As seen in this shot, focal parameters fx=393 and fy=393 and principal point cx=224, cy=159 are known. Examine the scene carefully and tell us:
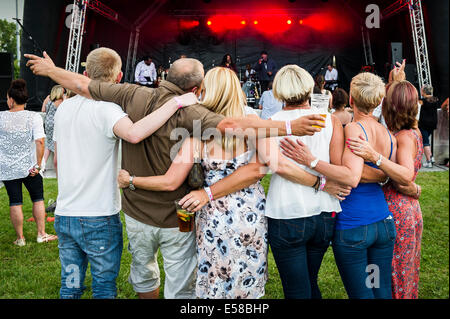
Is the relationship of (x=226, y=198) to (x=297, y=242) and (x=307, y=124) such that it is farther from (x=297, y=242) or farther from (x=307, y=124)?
(x=307, y=124)

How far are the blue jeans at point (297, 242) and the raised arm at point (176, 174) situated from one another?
515 mm

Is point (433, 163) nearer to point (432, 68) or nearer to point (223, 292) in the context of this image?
point (432, 68)

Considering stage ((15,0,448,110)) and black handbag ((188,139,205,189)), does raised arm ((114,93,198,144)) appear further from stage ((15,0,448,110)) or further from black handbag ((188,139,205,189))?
stage ((15,0,448,110))

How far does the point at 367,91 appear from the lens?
2.03 meters

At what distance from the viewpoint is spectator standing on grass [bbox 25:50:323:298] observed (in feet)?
6.57

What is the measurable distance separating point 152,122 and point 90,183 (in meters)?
0.51

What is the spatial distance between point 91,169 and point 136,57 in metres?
13.7

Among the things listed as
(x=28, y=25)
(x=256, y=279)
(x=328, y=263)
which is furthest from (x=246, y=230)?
(x=28, y=25)

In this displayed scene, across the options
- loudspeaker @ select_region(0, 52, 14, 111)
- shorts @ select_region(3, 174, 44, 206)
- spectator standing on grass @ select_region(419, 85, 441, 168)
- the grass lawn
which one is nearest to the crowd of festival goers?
the grass lawn

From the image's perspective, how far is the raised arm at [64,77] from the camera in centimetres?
200

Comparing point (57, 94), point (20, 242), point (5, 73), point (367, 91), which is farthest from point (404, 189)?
point (5, 73)

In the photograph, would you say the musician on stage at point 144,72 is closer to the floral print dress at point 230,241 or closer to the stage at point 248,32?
the stage at point 248,32

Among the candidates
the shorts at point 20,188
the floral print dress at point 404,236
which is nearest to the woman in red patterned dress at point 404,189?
the floral print dress at point 404,236

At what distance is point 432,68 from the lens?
11.1 m
